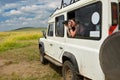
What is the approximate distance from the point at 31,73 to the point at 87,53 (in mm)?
4716

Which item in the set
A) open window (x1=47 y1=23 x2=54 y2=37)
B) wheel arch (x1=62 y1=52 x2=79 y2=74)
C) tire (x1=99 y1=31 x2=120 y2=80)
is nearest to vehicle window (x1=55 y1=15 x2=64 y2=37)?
open window (x1=47 y1=23 x2=54 y2=37)

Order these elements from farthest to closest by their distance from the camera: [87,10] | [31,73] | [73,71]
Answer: [31,73]
[73,71]
[87,10]

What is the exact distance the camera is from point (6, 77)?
9078 mm

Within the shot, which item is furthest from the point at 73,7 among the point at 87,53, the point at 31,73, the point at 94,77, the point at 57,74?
the point at 31,73

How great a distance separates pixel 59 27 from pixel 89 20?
8.21 feet

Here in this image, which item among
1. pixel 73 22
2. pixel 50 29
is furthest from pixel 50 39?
pixel 73 22

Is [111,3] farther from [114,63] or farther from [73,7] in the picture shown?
[73,7]

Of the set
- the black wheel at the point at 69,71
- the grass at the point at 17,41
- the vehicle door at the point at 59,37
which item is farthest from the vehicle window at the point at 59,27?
the grass at the point at 17,41

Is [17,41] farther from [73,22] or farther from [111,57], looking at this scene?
[111,57]

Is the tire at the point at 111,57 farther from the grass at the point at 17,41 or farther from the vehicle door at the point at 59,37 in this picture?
the grass at the point at 17,41

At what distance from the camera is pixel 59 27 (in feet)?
25.3

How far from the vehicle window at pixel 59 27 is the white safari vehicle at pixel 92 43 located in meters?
0.02

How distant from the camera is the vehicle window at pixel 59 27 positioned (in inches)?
285

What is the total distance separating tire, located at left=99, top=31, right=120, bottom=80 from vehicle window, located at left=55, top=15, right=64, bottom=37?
3407mm
